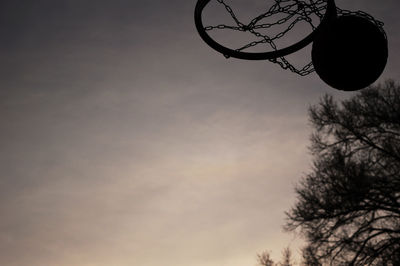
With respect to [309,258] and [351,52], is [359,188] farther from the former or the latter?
[351,52]

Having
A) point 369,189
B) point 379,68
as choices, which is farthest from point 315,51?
point 369,189

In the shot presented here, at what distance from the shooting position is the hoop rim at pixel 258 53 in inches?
121

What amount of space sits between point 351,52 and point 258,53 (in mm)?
929

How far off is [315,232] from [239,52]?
292 inches

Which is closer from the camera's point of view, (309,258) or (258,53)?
(258,53)

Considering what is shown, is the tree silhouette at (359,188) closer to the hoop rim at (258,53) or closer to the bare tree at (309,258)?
the bare tree at (309,258)

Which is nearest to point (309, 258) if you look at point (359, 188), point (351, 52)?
point (359, 188)

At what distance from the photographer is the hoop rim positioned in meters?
3.08

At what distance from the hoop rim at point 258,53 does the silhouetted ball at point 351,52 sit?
93mm

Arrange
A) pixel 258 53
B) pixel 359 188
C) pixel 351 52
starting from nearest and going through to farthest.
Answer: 1. pixel 351 52
2. pixel 258 53
3. pixel 359 188

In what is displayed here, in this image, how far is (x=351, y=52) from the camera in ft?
9.80

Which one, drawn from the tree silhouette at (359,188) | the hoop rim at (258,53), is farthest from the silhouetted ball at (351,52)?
the tree silhouette at (359,188)

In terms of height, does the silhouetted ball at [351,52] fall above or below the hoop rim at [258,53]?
below

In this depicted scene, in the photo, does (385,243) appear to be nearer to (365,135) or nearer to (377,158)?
(377,158)
